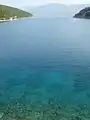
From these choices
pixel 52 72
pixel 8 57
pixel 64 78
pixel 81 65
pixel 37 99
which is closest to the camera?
pixel 37 99

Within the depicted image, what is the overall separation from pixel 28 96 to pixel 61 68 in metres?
20.7

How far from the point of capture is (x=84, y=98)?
43.1m

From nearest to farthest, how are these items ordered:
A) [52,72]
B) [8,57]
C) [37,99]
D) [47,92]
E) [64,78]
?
Answer: 1. [37,99]
2. [47,92]
3. [64,78]
4. [52,72]
5. [8,57]

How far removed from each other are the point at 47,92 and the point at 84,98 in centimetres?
641

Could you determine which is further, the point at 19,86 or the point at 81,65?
the point at 81,65

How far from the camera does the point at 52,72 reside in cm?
6006

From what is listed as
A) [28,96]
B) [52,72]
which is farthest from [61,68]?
[28,96]

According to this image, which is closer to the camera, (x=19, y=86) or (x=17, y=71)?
(x=19, y=86)

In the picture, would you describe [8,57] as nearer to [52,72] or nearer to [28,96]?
[52,72]

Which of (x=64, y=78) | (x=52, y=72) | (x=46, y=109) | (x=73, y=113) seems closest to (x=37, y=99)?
(x=46, y=109)

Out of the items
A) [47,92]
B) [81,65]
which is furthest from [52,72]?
[47,92]

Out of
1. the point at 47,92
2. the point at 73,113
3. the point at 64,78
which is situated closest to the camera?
the point at 73,113

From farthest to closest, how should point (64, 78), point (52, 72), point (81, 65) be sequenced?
1. point (81, 65)
2. point (52, 72)
3. point (64, 78)

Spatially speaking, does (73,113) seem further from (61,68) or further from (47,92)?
(61,68)
